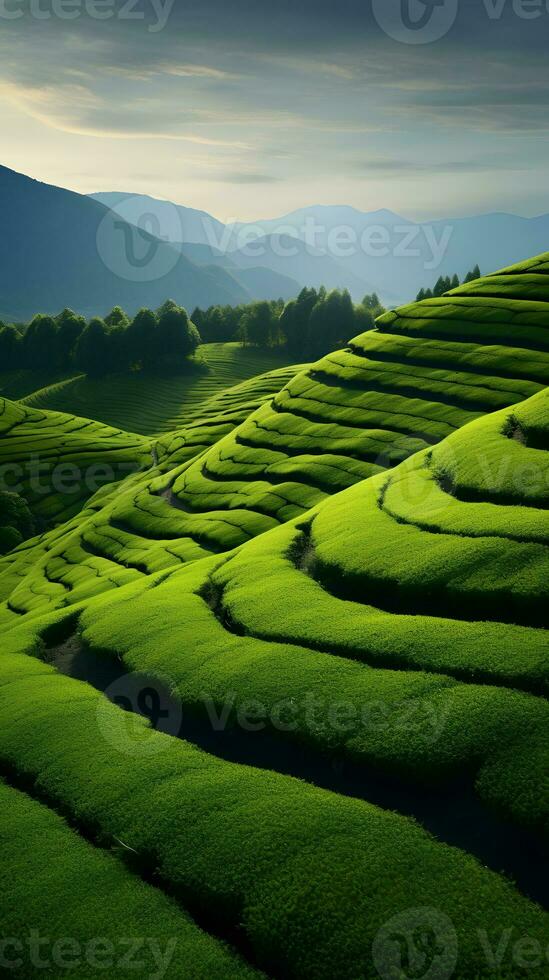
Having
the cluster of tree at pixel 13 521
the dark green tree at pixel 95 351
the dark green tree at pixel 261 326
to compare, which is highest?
the dark green tree at pixel 261 326

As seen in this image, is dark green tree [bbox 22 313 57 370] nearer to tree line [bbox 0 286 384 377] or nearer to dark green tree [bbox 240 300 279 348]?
tree line [bbox 0 286 384 377]

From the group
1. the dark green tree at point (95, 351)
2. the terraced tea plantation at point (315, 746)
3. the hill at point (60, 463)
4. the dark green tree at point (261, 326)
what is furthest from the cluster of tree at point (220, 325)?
the terraced tea plantation at point (315, 746)

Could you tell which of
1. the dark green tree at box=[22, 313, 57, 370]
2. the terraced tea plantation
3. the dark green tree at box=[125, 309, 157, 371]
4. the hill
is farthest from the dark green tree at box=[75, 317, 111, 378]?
the terraced tea plantation

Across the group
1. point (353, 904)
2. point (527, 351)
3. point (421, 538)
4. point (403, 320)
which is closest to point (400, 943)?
point (353, 904)

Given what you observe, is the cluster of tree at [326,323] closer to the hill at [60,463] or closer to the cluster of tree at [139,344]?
the cluster of tree at [139,344]

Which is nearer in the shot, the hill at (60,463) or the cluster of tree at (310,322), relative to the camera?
the hill at (60,463)

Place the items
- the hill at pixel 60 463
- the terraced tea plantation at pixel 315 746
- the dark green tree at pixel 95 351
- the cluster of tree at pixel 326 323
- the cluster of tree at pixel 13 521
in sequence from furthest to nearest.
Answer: the cluster of tree at pixel 326 323 → the dark green tree at pixel 95 351 → the hill at pixel 60 463 → the cluster of tree at pixel 13 521 → the terraced tea plantation at pixel 315 746
